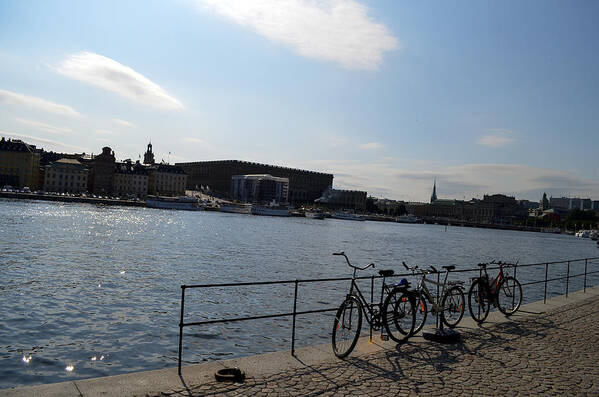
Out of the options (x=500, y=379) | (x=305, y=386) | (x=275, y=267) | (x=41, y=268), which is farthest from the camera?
(x=275, y=267)

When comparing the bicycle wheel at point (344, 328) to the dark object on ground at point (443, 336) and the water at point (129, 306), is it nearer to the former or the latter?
the dark object on ground at point (443, 336)

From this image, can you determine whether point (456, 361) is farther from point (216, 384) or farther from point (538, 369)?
point (216, 384)

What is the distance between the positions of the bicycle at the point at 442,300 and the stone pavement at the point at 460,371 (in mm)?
380

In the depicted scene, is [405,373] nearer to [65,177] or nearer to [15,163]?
[15,163]

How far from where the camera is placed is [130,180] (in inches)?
7013

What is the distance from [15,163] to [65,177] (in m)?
15.7

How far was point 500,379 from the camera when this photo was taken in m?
7.46

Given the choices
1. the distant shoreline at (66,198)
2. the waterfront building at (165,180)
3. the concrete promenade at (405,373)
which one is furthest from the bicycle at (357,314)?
the waterfront building at (165,180)

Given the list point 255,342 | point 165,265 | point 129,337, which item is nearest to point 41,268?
point 165,265

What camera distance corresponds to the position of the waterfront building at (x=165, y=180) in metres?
188

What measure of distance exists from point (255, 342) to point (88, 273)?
16.2m

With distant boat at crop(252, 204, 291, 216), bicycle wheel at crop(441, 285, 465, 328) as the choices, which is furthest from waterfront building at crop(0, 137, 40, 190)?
bicycle wheel at crop(441, 285, 465, 328)

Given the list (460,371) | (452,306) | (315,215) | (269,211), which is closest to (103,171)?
(269,211)

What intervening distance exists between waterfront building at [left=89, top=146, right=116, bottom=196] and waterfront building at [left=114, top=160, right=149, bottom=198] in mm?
3602
